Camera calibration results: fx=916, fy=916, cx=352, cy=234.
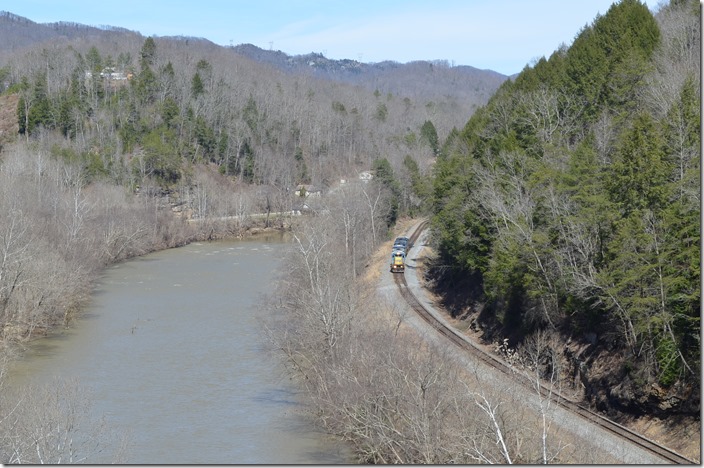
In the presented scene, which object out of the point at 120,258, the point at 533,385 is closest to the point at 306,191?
the point at 120,258

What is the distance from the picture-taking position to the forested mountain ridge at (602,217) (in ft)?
74.4

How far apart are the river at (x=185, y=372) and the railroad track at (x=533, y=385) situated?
578 cm

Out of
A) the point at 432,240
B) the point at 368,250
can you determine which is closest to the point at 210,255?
the point at 368,250

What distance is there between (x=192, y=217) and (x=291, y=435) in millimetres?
55365

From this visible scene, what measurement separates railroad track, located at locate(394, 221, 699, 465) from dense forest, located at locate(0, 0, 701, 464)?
84 centimetres

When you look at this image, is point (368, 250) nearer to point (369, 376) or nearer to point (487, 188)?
point (487, 188)

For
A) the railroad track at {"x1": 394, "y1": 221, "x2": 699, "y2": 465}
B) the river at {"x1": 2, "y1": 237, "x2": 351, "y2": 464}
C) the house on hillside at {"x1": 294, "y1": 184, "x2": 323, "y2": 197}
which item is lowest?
the river at {"x1": 2, "y1": 237, "x2": 351, "y2": 464}

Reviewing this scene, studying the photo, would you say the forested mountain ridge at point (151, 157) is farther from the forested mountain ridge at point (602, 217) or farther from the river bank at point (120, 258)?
the forested mountain ridge at point (602, 217)

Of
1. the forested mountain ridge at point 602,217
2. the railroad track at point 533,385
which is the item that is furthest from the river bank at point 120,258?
the forested mountain ridge at point 602,217

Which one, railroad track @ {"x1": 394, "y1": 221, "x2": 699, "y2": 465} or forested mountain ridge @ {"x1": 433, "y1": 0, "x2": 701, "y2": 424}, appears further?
forested mountain ridge @ {"x1": 433, "y1": 0, "x2": 701, "y2": 424}

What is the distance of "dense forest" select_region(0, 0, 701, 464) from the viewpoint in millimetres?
19781

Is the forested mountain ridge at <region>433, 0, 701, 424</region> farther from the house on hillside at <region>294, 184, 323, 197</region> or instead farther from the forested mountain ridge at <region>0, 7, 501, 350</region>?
the house on hillside at <region>294, 184, 323, 197</region>

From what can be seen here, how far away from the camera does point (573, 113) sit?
4200 centimetres

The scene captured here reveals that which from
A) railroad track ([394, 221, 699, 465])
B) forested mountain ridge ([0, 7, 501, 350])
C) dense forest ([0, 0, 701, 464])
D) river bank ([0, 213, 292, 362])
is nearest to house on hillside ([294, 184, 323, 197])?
forested mountain ridge ([0, 7, 501, 350])
